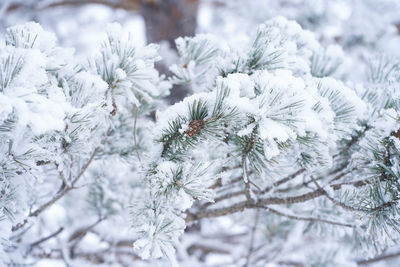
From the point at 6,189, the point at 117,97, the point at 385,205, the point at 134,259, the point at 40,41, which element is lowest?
the point at 134,259

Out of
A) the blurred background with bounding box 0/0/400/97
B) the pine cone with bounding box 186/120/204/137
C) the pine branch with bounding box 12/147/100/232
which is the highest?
the blurred background with bounding box 0/0/400/97

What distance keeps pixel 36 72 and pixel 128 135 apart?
0.58m

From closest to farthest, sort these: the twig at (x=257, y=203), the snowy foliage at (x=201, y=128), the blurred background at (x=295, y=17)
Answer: the snowy foliage at (x=201, y=128), the twig at (x=257, y=203), the blurred background at (x=295, y=17)

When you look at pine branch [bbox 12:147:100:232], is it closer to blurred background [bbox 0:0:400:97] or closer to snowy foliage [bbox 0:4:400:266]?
snowy foliage [bbox 0:4:400:266]

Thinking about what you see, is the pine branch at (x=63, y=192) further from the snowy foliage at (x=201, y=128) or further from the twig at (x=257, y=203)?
the twig at (x=257, y=203)

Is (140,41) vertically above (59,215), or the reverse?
(140,41)

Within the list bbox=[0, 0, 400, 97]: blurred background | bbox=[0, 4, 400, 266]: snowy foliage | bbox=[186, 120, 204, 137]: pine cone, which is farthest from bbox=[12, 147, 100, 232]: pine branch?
bbox=[0, 0, 400, 97]: blurred background

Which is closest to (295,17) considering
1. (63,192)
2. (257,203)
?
(257,203)

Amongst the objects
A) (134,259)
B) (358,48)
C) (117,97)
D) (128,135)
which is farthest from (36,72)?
(358,48)

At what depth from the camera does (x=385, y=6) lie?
10.0 ft

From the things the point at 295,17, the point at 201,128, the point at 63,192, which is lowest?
the point at 63,192

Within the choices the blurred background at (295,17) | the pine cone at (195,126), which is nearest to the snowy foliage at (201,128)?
the pine cone at (195,126)

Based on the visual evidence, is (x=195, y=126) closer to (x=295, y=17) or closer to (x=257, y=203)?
(x=257, y=203)

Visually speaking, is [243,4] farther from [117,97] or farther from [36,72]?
[36,72]
